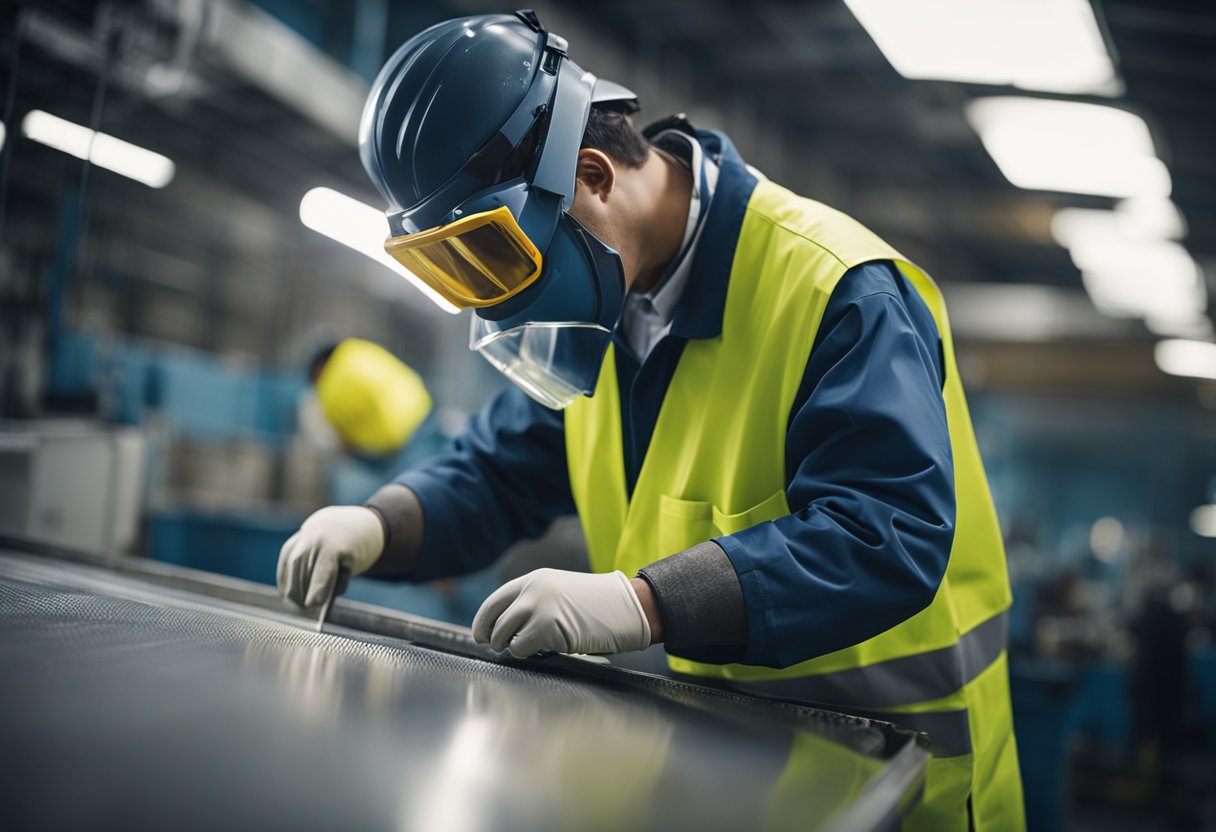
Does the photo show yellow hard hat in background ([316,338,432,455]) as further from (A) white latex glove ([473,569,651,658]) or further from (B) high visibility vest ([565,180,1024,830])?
(A) white latex glove ([473,569,651,658])

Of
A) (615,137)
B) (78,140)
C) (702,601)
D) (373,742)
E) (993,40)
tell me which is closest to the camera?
(373,742)

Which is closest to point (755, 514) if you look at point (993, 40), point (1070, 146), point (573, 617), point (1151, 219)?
point (573, 617)

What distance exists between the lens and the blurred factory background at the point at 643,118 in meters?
2.94

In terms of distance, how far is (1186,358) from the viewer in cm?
920

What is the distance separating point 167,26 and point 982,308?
7.09 metres

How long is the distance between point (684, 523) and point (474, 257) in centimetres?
46

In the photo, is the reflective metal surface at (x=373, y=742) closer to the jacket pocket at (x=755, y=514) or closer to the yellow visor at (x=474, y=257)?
the jacket pocket at (x=755, y=514)

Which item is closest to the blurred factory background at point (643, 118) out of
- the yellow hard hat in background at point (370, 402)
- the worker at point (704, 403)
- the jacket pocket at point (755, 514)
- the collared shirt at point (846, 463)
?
the yellow hard hat in background at point (370, 402)

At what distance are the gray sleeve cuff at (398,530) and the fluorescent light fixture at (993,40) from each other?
2.75 meters

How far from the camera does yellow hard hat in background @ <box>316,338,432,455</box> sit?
12.0 feet

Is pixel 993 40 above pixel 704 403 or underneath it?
above

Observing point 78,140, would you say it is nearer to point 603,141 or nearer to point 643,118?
point 603,141

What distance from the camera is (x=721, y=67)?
5.07 m

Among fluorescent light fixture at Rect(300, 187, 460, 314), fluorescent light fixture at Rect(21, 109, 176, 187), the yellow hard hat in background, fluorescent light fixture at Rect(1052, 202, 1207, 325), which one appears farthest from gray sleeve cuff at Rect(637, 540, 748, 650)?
fluorescent light fixture at Rect(1052, 202, 1207, 325)
